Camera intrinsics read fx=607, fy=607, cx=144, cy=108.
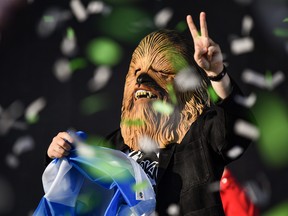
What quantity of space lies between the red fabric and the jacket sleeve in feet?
1.47

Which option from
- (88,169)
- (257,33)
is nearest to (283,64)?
(257,33)

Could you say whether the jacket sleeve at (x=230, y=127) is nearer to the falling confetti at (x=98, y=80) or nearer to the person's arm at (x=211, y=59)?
the person's arm at (x=211, y=59)

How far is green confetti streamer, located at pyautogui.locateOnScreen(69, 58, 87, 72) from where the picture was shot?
8.37 feet

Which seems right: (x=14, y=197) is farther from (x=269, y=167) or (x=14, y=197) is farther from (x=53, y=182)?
(x=269, y=167)

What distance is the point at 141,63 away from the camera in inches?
82.7

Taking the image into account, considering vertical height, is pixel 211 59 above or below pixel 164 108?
above

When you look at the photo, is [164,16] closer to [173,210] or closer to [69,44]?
[69,44]

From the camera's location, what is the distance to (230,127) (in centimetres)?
173

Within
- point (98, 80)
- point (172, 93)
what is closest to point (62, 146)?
point (172, 93)

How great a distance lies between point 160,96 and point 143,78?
9cm

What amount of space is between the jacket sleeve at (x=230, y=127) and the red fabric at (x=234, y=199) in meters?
0.45

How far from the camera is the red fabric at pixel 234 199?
221cm

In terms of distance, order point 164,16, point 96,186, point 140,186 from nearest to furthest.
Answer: point 140,186 < point 96,186 < point 164,16

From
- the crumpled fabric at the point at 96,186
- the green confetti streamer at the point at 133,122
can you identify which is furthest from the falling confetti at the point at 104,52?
the crumpled fabric at the point at 96,186
